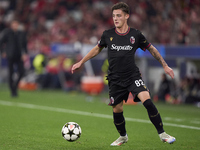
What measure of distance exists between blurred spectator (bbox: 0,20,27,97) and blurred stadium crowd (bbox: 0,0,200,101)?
15.4 feet

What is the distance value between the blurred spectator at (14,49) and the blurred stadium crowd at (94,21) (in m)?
4.71

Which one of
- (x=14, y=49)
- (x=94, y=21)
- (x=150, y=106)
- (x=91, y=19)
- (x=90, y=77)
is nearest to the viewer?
(x=150, y=106)

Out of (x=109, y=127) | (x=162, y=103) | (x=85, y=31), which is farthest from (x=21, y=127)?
(x=85, y=31)

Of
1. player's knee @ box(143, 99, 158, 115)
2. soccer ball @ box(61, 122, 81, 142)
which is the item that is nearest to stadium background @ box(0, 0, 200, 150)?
soccer ball @ box(61, 122, 81, 142)

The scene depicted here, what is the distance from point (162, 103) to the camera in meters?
14.5

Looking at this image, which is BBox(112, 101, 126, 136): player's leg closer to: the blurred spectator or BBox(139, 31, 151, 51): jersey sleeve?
BBox(139, 31, 151, 51): jersey sleeve

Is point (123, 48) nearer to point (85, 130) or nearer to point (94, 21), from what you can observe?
point (85, 130)

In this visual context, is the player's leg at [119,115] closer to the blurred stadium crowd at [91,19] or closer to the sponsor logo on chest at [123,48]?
the sponsor logo on chest at [123,48]

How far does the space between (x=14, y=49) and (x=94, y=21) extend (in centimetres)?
853

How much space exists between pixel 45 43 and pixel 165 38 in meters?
8.70

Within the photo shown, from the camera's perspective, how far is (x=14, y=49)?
14336 mm

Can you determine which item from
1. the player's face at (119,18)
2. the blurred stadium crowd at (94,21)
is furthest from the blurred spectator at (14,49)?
the player's face at (119,18)

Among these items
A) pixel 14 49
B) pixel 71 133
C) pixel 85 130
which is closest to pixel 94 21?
pixel 14 49

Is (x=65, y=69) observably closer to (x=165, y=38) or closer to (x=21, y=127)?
(x=165, y=38)
